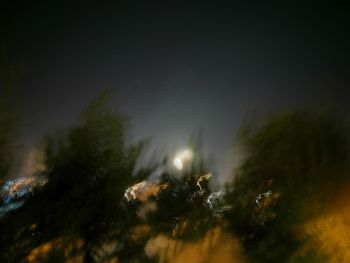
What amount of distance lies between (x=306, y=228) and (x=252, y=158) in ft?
12.0

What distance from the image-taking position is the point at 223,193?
15.1 m

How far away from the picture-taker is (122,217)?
13.3m

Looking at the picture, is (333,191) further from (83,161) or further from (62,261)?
(62,261)

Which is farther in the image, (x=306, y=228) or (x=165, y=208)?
(x=165, y=208)

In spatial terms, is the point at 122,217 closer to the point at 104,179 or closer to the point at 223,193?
the point at 104,179

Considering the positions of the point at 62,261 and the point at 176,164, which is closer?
the point at 62,261

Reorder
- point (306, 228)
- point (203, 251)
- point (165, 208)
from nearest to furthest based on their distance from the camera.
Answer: point (306, 228)
point (203, 251)
point (165, 208)

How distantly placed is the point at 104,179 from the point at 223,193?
590 centimetres

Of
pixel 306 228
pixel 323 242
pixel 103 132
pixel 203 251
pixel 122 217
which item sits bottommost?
pixel 323 242

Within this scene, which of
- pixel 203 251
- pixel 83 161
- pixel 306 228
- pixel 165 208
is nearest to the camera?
pixel 83 161

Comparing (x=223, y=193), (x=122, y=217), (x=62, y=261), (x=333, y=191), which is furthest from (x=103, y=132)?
(x=333, y=191)

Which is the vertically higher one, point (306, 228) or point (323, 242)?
point (306, 228)

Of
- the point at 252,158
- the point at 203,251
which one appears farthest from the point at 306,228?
the point at 203,251

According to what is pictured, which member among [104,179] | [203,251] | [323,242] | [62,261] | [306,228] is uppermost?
[104,179]
